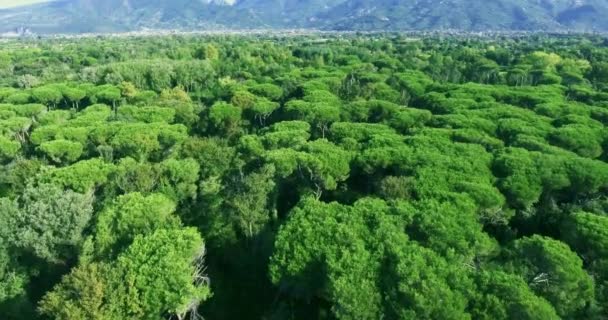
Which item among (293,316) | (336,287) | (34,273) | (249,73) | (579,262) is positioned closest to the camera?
(336,287)

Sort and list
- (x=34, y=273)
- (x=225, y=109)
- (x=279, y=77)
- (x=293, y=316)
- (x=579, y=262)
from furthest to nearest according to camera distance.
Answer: (x=279, y=77) < (x=225, y=109) < (x=34, y=273) < (x=293, y=316) < (x=579, y=262)

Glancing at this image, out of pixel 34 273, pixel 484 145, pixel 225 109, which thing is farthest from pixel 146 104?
pixel 484 145

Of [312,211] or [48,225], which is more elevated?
[312,211]

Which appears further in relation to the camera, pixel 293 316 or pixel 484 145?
pixel 484 145

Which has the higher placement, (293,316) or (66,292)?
(66,292)

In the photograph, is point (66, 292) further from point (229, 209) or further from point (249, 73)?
point (249, 73)

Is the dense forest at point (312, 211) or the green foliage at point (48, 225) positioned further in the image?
the green foliage at point (48, 225)

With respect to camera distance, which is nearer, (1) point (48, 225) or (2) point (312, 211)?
(2) point (312, 211)

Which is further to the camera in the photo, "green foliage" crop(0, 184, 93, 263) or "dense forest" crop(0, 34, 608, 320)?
"green foliage" crop(0, 184, 93, 263)
